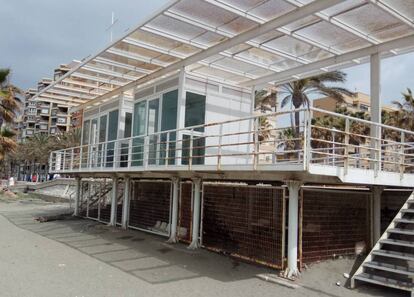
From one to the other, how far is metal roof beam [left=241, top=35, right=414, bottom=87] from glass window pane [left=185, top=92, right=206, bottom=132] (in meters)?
2.10

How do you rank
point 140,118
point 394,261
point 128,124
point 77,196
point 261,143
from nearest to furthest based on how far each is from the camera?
point 394,261 < point 261,143 < point 140,118 < point 128,124 < point 77,196

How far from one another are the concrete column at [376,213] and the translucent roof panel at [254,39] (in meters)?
3.82

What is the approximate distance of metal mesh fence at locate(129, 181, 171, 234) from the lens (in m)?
14.4

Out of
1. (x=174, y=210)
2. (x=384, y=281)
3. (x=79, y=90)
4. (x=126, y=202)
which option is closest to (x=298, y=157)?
(x=384, y=281)

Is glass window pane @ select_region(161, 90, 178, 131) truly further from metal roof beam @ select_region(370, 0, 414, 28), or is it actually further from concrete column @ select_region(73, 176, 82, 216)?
concrete column @ select_region(73, 176, 82, 216)

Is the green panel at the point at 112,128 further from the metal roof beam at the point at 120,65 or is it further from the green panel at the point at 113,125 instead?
the metal roof beam at the point at 120,65

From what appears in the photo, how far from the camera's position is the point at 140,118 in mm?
16062

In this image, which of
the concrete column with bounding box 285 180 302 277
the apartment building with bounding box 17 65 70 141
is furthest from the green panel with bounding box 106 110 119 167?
the apartment building with bounding box 17 65 70 141

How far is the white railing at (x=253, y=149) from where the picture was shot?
840 centimetres

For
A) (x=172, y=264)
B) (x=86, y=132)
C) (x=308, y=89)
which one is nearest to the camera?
(x=172, y=264)

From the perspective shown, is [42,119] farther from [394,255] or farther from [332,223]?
[394,255]

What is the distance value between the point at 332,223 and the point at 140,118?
28.2ft

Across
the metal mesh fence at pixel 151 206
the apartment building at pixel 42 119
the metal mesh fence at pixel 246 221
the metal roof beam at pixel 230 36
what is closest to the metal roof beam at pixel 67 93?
the metal mesh fence at pixel 151 206

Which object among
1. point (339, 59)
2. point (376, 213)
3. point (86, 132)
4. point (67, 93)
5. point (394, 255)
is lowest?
point (394, 255)
